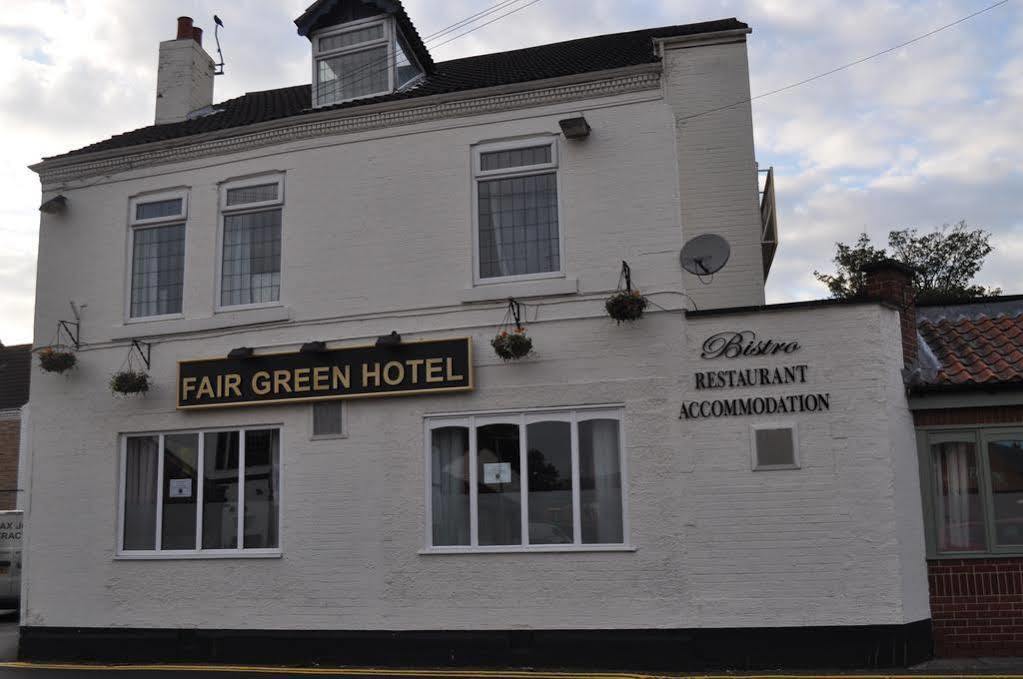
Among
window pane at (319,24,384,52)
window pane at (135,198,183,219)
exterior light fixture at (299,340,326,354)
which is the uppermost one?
window pane at (319,24,384,52)

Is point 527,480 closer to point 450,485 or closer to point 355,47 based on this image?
point 450,485

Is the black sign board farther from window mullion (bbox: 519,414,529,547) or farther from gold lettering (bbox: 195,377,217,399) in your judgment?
window mullion (bbox: 519,414,529,547)

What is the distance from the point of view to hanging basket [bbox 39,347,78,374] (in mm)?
13375

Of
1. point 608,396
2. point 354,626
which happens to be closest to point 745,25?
point 608,396

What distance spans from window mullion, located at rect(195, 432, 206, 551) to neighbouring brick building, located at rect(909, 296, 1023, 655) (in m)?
8.97

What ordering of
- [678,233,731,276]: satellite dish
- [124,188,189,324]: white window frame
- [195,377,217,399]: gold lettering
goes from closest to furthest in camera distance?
[678,233,731,276]: satellite dish < [195,377,217,399]: gold lettering < [124,188,189,324]: white window frame

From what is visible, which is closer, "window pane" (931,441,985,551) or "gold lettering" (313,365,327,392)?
"window pane" (931,441,985,551)

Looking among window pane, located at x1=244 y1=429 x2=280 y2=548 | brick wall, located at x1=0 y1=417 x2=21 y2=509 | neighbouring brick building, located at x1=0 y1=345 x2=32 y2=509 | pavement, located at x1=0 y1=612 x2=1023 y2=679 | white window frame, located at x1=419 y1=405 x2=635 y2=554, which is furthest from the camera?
neighbouring brick building, located at x1=0 y1=345 x2=32 y2=509

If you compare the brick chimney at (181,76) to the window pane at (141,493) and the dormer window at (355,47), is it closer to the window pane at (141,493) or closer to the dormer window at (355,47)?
the dormer window at (355,47)

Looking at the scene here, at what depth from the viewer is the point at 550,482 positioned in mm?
11477

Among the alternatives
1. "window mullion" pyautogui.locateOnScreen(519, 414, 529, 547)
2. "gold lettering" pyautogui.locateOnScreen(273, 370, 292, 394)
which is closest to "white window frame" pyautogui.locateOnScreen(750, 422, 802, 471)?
"window mullion" pyautogui.locateOnScreen(519, 414, 529, 547)

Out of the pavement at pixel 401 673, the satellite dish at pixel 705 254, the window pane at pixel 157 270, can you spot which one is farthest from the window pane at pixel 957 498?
the window pane at pixel 157 270

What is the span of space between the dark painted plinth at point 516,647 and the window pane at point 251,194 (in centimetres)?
577

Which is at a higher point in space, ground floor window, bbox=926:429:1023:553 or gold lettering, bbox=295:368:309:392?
gold lettering, bbox=295:368:309:392
